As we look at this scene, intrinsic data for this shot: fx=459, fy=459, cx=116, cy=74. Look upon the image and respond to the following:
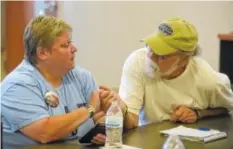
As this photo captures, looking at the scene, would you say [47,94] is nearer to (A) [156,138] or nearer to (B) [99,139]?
(B) [99,139]

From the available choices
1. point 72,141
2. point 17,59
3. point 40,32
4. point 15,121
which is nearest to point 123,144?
point 72,141

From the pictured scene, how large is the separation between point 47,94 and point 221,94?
99cm

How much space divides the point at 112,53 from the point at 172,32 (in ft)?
6.59

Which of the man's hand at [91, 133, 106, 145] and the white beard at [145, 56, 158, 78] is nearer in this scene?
the man's hand at [91, 133, 106, 145]

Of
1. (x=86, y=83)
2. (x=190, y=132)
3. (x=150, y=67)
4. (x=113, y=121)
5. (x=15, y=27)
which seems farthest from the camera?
(x=15, y=27)

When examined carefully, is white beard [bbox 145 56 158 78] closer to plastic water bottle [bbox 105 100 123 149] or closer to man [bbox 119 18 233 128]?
man [bbox 119 18 233 128]

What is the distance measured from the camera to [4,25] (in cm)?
397

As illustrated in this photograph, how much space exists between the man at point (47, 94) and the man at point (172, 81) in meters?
0.29

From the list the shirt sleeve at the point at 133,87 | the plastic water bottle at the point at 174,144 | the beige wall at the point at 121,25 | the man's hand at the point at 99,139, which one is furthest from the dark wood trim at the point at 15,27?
the plastic water bottle at the point at 174,144

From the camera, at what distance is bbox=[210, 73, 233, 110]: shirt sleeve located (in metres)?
2.47

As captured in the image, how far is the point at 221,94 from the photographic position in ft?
8.14

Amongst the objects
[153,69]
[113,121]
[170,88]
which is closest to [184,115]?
[170,88]

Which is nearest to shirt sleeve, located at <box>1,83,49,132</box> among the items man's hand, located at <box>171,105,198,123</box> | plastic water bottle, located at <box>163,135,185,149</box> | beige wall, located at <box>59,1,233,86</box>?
plastic water bottle, located at <box>163,135,185,149</box>

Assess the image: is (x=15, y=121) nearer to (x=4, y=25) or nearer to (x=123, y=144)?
(x=123, y=144)
